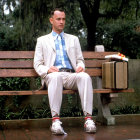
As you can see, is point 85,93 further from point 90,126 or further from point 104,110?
point 104,110

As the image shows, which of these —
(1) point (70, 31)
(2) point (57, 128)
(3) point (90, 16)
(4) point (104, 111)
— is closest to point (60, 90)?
(2) point (57, 128)

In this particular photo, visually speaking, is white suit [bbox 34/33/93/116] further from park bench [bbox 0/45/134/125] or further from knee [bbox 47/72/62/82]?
park bench [bbox 0/45/134/125]

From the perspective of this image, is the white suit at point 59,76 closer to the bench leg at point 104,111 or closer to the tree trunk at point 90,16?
the bench leg at point 104,111

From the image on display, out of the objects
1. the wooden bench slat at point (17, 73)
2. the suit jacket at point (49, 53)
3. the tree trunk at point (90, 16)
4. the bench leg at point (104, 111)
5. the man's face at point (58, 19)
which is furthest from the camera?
the tree trunk at point (90, 16)

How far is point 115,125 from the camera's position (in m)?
4.73

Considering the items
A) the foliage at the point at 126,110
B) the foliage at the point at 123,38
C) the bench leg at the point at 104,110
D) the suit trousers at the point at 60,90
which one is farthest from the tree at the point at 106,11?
the suit trousers at the point at 60,90

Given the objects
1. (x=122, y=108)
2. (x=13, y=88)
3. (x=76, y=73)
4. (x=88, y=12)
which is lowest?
(x=122, y=108)

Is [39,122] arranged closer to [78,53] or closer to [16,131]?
[16,131]

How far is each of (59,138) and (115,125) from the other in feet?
4.13

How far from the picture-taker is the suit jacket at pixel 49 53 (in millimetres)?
4344

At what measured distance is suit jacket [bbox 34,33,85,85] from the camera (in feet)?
14.3

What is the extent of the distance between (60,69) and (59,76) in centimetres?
40

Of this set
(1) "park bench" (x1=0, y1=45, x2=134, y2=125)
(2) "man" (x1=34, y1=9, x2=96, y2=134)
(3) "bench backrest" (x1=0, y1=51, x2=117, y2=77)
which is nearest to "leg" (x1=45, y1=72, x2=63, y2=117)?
(2) "man" (x1=34, y1=9, x2=96, y2=134)

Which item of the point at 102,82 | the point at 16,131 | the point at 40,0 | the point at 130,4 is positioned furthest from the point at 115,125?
the point at 130,4
